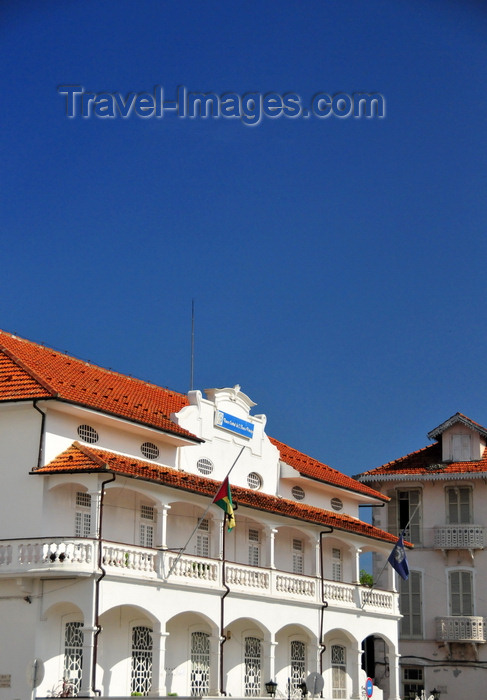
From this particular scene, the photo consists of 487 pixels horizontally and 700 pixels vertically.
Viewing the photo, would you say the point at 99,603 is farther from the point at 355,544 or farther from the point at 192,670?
the point at 355,544

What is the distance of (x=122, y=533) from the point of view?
35562 millimetres

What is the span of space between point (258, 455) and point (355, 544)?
588cm

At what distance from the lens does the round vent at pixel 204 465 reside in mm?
39719

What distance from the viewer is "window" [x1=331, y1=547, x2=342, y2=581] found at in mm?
45906

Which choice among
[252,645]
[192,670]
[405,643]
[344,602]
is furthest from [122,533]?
[405,643]

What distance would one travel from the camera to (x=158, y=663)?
33469 mm

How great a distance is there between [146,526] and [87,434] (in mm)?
3800

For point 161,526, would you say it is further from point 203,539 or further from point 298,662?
point 298,662

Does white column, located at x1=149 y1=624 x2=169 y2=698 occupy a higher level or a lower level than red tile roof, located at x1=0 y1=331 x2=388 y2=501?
lower

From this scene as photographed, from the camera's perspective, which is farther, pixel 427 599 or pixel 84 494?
pixel 427 599

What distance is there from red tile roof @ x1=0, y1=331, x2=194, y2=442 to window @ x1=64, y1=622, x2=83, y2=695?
643 cm

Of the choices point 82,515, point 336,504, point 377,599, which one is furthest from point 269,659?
point 336,504

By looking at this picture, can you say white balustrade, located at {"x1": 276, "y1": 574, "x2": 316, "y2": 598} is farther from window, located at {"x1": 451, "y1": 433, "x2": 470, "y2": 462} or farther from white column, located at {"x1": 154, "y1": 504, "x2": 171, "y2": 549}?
window, located at {"x1": 451, "y1": 433, "x2": 470, "y2": 462}

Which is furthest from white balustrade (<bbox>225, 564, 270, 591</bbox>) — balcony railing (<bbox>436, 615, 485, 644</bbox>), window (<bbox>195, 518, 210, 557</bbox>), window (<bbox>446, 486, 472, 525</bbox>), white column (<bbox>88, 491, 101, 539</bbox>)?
window (<bbox>446, 486, 472, 525</bbox>)
